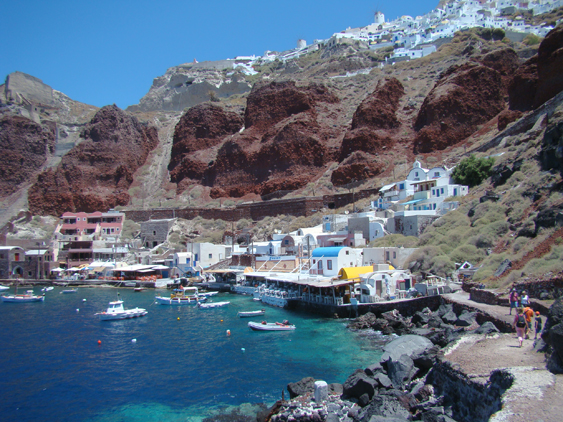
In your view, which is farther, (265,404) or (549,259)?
(549,259)

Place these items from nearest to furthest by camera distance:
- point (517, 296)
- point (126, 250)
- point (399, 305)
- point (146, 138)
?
point (517, 296) < point (399, 305) < point (126, 250) < point (146, 138)

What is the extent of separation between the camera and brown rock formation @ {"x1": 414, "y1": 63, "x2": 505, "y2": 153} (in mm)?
55000

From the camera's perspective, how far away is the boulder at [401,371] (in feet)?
45.0

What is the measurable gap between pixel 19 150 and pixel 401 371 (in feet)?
272

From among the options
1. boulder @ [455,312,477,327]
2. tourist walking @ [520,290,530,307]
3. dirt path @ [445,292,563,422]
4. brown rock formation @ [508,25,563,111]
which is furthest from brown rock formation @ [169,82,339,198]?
dirt path @ [445,292,563,422]

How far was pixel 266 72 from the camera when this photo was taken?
126312mm

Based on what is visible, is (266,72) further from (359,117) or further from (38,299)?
(38,299)

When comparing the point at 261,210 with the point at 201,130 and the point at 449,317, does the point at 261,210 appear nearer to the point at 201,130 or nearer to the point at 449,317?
the point at 201,130

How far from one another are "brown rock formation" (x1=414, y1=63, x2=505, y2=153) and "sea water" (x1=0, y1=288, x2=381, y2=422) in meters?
36.2

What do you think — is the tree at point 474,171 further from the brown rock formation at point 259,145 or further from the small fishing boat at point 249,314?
the brown rock formation at point 259,145

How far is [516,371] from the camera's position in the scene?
9.16 meters

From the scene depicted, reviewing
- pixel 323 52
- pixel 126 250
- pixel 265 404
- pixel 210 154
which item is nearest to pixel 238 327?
pixel 265 404

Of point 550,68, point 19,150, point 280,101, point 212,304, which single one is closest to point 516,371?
point 212,304

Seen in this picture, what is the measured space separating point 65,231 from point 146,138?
31934mm
